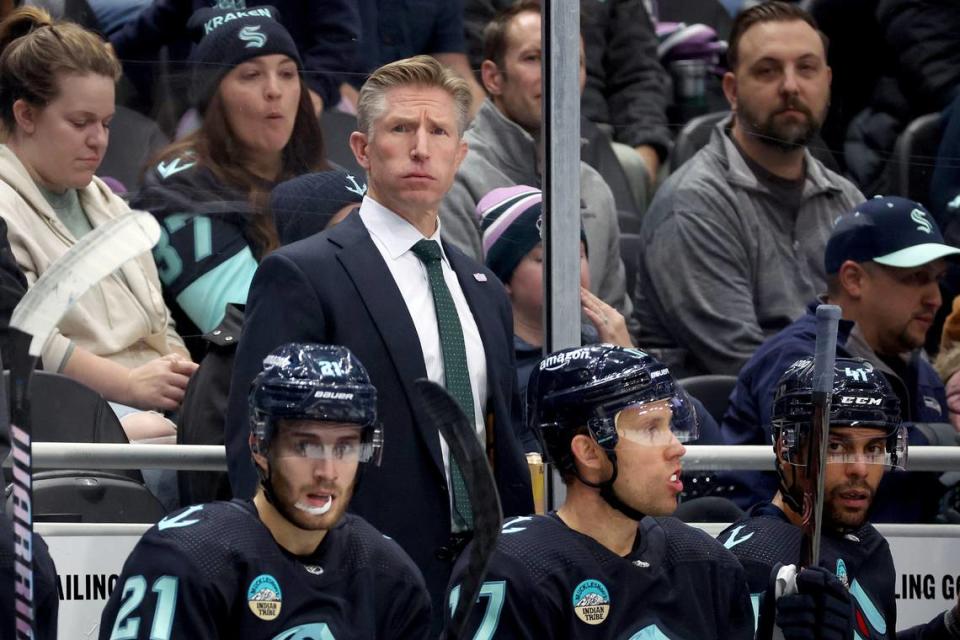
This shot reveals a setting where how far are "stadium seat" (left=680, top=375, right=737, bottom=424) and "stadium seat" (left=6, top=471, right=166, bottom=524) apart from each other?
3.91 ft

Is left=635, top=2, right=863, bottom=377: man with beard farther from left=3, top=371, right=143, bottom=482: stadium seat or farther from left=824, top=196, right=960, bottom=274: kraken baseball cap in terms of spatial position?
left=3, top=371, right=143, bottom=482: stadium seat

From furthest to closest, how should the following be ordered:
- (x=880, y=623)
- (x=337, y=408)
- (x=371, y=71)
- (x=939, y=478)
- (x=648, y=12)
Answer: (x=648, y=12) → (x=939, y=478) → (x=371, y=71) → (x=880, y=623) → (x=337, y=408)

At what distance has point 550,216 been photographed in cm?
341

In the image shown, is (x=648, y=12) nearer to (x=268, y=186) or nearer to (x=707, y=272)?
(x=707, y=272)

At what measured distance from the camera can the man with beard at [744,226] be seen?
4.05 meters

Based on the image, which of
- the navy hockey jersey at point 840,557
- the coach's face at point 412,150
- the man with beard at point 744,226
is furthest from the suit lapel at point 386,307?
the man with beard at point 744,226

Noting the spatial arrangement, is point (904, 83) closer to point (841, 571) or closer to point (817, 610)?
point (841, 571)

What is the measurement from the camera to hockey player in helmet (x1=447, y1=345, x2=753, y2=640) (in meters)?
2.94

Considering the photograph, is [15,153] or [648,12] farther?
[648,12]

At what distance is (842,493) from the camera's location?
333 centimetres

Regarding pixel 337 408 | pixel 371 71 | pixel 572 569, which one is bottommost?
pixel 572 569

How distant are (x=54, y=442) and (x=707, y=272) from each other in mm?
1527

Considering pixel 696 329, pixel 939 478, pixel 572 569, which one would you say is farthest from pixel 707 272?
pixel 572 569

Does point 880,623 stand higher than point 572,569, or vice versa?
point 572,569
